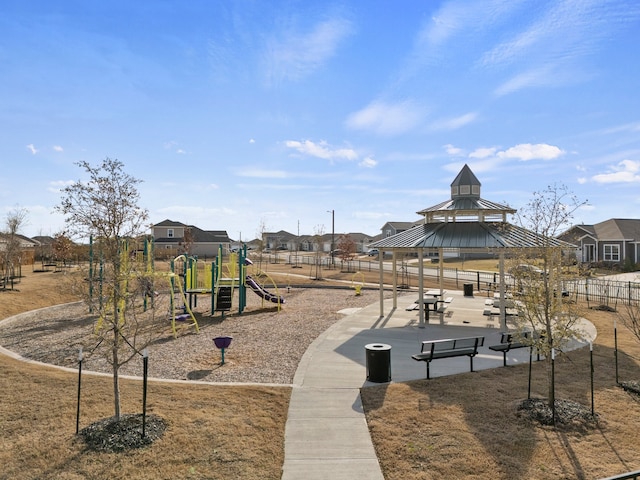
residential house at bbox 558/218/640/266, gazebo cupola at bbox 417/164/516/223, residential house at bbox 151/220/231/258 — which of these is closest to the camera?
gazebo cupola at bbox 417/164/516/223

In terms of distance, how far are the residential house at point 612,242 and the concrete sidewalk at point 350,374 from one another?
33515 millimetres

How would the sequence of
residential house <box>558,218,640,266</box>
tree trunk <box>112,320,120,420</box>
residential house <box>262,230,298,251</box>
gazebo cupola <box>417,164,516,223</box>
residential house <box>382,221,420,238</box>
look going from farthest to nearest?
residential house <box>262,230,298,251</box> → residential house <box>382,221,420,238</box> → residential house <box>558,218,640,266</box> → gazebo cupola <box>417,164,516,223</box> → tree trunk <box>112,320,120,420</box>

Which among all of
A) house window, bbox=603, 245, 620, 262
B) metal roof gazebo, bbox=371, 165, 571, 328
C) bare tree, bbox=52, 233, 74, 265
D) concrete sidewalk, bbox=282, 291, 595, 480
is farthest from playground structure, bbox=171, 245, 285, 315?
house window, bbox=603, 245, 620, 262

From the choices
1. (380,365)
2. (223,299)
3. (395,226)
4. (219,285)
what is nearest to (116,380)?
(380,365)

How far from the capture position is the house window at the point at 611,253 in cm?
4491

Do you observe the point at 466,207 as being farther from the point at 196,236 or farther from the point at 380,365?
the point at 196,236

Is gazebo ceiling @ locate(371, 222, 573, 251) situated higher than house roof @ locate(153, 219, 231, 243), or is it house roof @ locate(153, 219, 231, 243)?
house roof @ locate(153, 219, 231, 243)

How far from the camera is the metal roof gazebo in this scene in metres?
15.4

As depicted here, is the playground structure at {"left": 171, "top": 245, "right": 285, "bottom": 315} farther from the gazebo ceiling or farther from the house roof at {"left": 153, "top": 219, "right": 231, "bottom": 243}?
the house roof at {"left": 153, "top": 219, "right": 231, "bottom": 243}

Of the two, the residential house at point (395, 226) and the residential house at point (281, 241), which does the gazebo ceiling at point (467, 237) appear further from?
the residential house at point (281, 241)

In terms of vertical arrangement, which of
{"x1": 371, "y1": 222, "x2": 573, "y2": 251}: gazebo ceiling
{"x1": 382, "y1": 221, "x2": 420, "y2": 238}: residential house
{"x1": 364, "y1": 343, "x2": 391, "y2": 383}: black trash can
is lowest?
{"x1": 364, "y1": 343, "x2": 391, "y2": 383}: black trash can

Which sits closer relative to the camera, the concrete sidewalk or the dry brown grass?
the dry brown grass

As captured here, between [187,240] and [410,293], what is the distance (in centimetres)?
4037

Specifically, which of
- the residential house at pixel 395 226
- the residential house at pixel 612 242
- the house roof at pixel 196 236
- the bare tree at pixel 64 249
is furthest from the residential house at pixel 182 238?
the residential house at pixel 612 242
